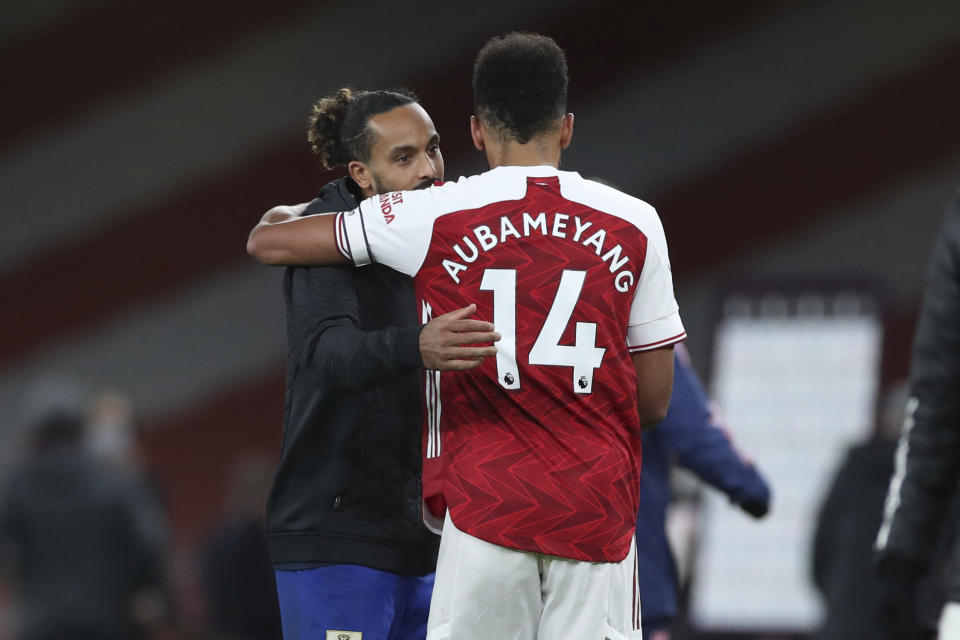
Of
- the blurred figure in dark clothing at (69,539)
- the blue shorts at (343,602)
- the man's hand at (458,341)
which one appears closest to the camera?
the man's hand at (458,341)

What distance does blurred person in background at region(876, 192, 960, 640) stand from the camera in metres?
2.08

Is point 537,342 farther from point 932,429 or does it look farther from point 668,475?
point 668,475

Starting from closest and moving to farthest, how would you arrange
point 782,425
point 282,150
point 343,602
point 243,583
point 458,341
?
point 458,341 → point 343,602 → point 243,583 → point 782,425 → point 282,150

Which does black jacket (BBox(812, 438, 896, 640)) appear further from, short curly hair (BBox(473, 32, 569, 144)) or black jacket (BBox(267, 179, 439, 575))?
short curly hair (BBox(473, 32, 569, 144))

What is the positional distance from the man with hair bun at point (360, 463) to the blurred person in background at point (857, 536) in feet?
6.91

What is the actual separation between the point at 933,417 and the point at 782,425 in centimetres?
561

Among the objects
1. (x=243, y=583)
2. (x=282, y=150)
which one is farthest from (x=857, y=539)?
(x=282, y=150)

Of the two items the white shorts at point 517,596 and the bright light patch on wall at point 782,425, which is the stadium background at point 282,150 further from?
the white shorts at point 517,596

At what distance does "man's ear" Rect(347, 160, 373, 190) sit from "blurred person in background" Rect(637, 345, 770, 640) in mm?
1318

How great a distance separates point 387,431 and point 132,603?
3008mm

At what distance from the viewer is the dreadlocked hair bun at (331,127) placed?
2.83 meters

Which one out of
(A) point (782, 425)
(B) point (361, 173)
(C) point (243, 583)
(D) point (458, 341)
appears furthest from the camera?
(A) point (782, 425)

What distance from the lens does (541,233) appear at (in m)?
2.35

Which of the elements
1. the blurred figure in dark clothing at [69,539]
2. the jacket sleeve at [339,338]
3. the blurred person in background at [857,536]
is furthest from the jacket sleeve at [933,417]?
the blurred figure in dark clothing at [69,539]
